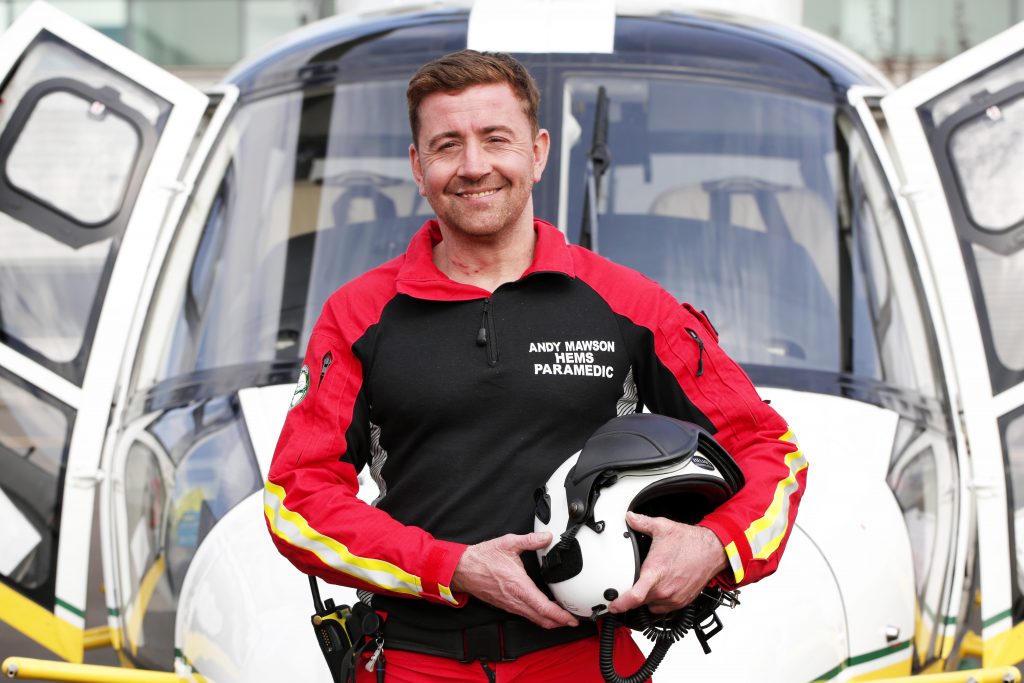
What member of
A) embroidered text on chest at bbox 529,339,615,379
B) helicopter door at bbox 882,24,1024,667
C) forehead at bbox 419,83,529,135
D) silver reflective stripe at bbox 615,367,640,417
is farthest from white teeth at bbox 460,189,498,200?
helicopter door at bbox 882,24,1024,667

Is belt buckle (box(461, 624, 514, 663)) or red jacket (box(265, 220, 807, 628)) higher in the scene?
red jacket (box(265, 220, 807, 628))

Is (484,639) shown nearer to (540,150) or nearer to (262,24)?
(540,150)

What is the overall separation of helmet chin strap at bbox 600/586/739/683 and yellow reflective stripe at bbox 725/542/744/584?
0.07 m

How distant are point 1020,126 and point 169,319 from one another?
103 inches

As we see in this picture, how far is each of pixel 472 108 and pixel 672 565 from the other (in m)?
0.83

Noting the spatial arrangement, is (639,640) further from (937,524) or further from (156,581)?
(156,581)

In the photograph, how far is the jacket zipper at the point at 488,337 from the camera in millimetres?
2520

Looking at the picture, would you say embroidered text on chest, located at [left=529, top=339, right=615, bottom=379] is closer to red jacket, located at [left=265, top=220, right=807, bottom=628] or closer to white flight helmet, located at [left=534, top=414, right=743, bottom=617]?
red jacket, located at [left=265, top=220, right=807, bottom=628]

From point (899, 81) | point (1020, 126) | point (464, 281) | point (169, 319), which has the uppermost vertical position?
point (899, 81)

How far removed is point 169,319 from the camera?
15.0ft

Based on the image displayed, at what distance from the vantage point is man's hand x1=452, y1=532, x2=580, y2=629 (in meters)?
2.31

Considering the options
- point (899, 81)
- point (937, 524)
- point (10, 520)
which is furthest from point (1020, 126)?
point (899, 81)

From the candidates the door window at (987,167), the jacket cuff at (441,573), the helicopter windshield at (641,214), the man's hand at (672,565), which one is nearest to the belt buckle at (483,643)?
the jacket cuff at (441,573)

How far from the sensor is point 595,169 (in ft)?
14.5
